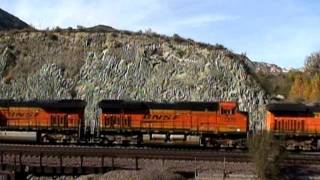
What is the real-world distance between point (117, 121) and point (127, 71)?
11.7 meters

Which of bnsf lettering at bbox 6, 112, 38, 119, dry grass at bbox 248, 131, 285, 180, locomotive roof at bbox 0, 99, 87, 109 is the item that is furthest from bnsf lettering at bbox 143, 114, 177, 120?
dry grass at bbox 248, 131, 285, 180

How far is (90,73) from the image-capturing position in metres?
54.3

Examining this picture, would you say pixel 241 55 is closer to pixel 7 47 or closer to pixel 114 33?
pixel 114 33

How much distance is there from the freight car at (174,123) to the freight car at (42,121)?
76.3 inches

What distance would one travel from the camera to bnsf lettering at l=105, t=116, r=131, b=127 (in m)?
43.0

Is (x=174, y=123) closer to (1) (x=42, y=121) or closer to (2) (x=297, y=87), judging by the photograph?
(1) (x=42, y=121)

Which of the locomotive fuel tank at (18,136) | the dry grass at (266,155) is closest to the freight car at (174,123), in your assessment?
the locomotive fuel tank at (18,136)

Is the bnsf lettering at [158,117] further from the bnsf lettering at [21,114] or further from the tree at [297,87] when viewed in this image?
the tree at [297,87]

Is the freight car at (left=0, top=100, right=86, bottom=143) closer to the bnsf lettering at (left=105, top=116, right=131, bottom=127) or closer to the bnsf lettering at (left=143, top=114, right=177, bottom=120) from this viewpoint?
the bnsf lettering at (left=105, top=116, right=131, bottom=127)

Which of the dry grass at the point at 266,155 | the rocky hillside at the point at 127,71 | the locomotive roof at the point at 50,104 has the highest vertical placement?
the rocky hillside at the point at 127,71

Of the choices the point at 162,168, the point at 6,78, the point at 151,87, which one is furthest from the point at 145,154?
the point at 6,78

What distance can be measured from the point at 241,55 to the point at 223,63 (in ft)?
12.1

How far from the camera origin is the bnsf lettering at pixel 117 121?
141 ft

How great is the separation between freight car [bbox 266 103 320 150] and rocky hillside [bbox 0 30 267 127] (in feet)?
21.9
